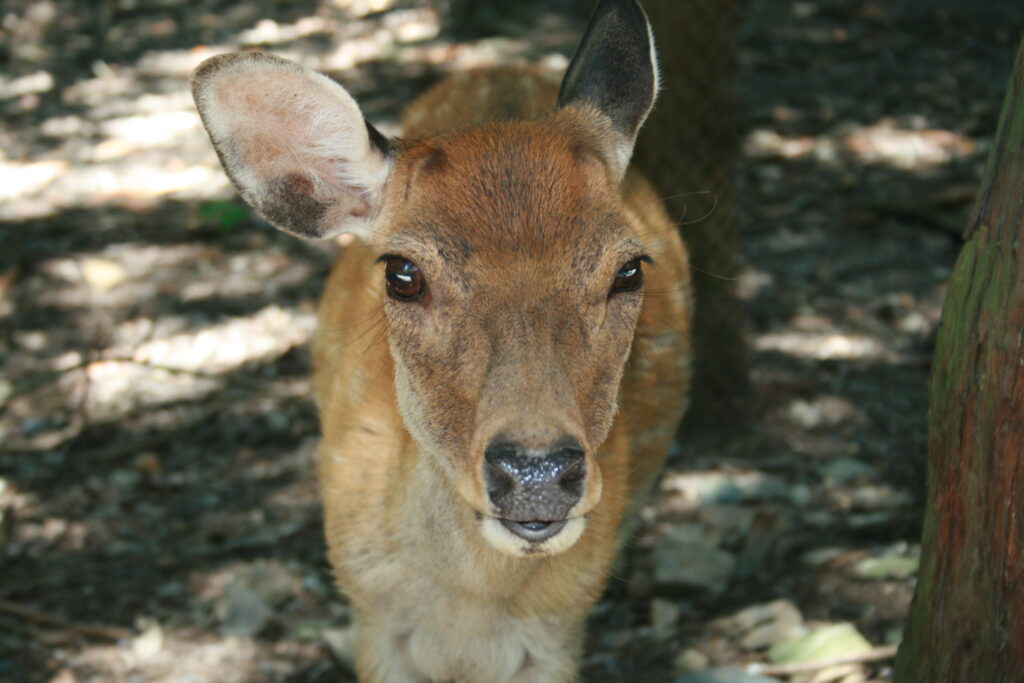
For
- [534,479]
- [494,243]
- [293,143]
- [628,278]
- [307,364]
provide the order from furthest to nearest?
1. [307,364]
2. [293,143]
3. [628,278]
4. [494,243]
5. [534,479]

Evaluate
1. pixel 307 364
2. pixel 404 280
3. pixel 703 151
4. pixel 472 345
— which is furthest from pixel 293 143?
pixel 307 364

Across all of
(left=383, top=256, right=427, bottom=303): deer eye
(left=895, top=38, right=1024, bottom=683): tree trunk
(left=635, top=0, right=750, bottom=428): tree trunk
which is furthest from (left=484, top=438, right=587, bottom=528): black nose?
(left=635, top=0, right=750, bottom=428): tree trunk

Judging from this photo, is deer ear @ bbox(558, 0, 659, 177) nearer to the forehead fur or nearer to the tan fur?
the tan fur

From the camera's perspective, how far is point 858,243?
22.6 ft

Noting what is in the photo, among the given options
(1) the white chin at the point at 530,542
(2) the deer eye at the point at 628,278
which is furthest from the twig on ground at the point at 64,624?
(2) the deer eye at the point at 628,278

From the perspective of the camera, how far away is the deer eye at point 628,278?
3.14 m

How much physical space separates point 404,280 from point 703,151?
246 cm

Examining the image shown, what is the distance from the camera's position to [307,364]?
19.8ft

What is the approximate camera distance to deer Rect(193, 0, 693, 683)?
281cm

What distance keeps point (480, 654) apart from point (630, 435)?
1009 mm

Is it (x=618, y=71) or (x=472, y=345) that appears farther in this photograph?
(x=618, y=71)

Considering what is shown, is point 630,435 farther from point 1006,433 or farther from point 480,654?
point 1006,433

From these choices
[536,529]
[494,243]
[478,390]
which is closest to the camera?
[536,529]

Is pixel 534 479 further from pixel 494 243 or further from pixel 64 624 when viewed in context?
pixel 64 624
